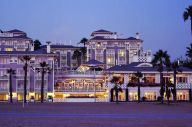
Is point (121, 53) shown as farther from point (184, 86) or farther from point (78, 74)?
point (184, 86)

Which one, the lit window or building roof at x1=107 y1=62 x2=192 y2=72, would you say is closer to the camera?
building roof at x1=107 y1=62 x2=192 y2=72

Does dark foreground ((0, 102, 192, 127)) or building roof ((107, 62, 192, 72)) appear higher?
building roof ((107, 62, 192, 72))

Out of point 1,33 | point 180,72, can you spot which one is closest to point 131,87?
point 180,72

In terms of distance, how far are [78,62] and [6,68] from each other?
60.3m

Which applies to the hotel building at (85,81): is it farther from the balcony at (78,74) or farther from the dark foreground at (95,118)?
the dark foreground at (95,118)

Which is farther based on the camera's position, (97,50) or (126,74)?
(97,50)

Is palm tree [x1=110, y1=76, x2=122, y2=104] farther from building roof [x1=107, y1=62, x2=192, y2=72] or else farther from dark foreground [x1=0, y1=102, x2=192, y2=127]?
dark foreground [x1=0, y1=102, x2=192, y2=127]

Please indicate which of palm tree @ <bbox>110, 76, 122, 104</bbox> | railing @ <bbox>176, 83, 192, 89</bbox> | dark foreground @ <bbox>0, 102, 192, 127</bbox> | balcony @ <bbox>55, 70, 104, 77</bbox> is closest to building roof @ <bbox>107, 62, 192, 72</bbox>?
railing @ <bbox>176, 83, 192, 89</bbox>

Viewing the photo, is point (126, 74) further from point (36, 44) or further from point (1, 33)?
point (36, 44)

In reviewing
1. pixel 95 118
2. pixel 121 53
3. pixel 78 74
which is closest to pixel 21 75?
pixel 78 74

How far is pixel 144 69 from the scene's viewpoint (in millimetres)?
117000

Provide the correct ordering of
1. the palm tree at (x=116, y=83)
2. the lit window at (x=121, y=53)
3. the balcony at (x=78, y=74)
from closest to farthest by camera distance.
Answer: the palm tree at (x=116, y=83) < the balcony at (x=78, y=74) < the lit window at (x=121, y=53)

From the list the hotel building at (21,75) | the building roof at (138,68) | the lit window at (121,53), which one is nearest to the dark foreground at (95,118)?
the building roof at (138,68)

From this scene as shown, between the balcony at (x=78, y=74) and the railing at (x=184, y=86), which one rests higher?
the balcony at (x=78, y=74)
